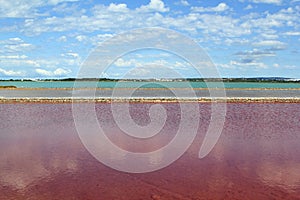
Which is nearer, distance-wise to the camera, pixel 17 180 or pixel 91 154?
pixel 17 180

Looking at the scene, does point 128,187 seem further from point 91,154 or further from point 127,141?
point 127,141

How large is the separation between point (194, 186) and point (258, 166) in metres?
2.68

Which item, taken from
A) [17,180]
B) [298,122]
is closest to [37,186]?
[17,180]

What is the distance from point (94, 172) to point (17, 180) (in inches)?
78.3

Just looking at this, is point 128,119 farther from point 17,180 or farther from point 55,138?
point 17,180

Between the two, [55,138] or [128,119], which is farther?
[128,119]

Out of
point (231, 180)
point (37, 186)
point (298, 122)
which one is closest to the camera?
point (37, 186)

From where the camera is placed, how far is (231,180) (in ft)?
28.1

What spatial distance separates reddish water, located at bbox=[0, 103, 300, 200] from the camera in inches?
303

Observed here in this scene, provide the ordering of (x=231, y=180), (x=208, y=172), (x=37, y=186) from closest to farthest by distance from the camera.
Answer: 1. (x=37, y=186)
2. (x=231, y=180)
3. (x=208, y=172)

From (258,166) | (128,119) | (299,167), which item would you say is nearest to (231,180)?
(258,166)

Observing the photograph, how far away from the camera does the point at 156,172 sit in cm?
934

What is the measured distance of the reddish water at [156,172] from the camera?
7.71 m

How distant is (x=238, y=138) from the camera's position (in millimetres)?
13891
